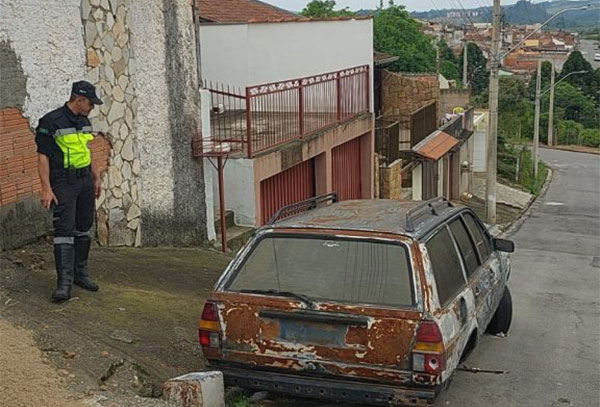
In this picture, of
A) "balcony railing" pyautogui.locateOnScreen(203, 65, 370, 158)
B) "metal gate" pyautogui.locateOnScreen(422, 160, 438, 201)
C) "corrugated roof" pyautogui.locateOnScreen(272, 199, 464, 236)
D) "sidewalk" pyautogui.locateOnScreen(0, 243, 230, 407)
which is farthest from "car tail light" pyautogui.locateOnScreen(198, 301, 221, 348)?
"metal gate" pyautogui.locateOnScreen(422, 160, 438, 201)

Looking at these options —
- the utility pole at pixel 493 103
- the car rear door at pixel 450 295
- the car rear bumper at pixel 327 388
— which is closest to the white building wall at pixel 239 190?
the car rear door at pixel 450 295

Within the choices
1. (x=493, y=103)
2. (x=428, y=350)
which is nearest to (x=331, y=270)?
(x=428, y=350)

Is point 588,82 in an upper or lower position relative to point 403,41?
lower

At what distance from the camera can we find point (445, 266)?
580 cm

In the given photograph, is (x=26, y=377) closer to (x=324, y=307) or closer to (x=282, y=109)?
(x=324, y=307)

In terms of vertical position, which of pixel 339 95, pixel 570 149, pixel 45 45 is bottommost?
pixel 570 149

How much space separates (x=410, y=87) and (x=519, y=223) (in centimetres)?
596

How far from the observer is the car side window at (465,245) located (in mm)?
6535

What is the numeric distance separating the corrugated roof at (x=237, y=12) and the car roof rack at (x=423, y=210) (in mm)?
11324

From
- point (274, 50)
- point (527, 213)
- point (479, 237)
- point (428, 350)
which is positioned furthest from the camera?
point (527, 213)

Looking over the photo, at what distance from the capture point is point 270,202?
44.2ft

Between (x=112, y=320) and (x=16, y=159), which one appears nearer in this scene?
(x=112, y=320)

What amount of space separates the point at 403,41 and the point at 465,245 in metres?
43.3

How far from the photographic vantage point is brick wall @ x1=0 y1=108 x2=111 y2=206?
7531 mm
